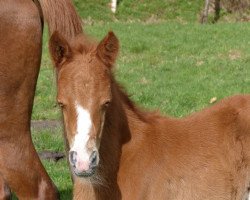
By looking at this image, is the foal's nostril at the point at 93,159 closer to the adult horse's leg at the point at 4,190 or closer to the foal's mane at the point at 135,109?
the foal's mane at the point at 135,109

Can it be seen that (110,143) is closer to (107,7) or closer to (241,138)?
(241,138)

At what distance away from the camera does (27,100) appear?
4812mm

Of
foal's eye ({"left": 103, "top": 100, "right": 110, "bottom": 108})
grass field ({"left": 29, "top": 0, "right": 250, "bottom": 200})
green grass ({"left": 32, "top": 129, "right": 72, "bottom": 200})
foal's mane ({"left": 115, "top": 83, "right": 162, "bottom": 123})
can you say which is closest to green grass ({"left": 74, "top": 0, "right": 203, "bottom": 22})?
grass field ({"left": 29, "top": 0, "right": 250, "bottom": 200})

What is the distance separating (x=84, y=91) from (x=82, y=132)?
0.82ft

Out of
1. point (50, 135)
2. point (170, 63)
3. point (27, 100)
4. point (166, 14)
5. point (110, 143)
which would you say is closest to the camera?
point (110, 143)

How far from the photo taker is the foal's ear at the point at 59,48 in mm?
4160

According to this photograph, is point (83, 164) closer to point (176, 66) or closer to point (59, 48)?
point (59, 48)

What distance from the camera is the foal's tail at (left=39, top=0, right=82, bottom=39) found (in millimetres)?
4973

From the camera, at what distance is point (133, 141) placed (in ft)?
15.0

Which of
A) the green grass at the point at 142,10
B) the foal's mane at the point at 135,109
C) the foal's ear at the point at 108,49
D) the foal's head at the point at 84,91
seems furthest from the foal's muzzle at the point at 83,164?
the green grass at the point at 142,10

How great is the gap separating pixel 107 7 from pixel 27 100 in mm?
16467

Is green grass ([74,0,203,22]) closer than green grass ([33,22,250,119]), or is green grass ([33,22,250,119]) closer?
green grass ([33,22,250,119])

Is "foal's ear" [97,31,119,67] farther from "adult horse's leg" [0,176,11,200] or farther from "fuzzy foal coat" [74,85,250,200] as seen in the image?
"adult horse's leg" [0,176,11,200]

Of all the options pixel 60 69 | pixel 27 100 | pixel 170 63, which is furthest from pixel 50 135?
pixel 170 63
